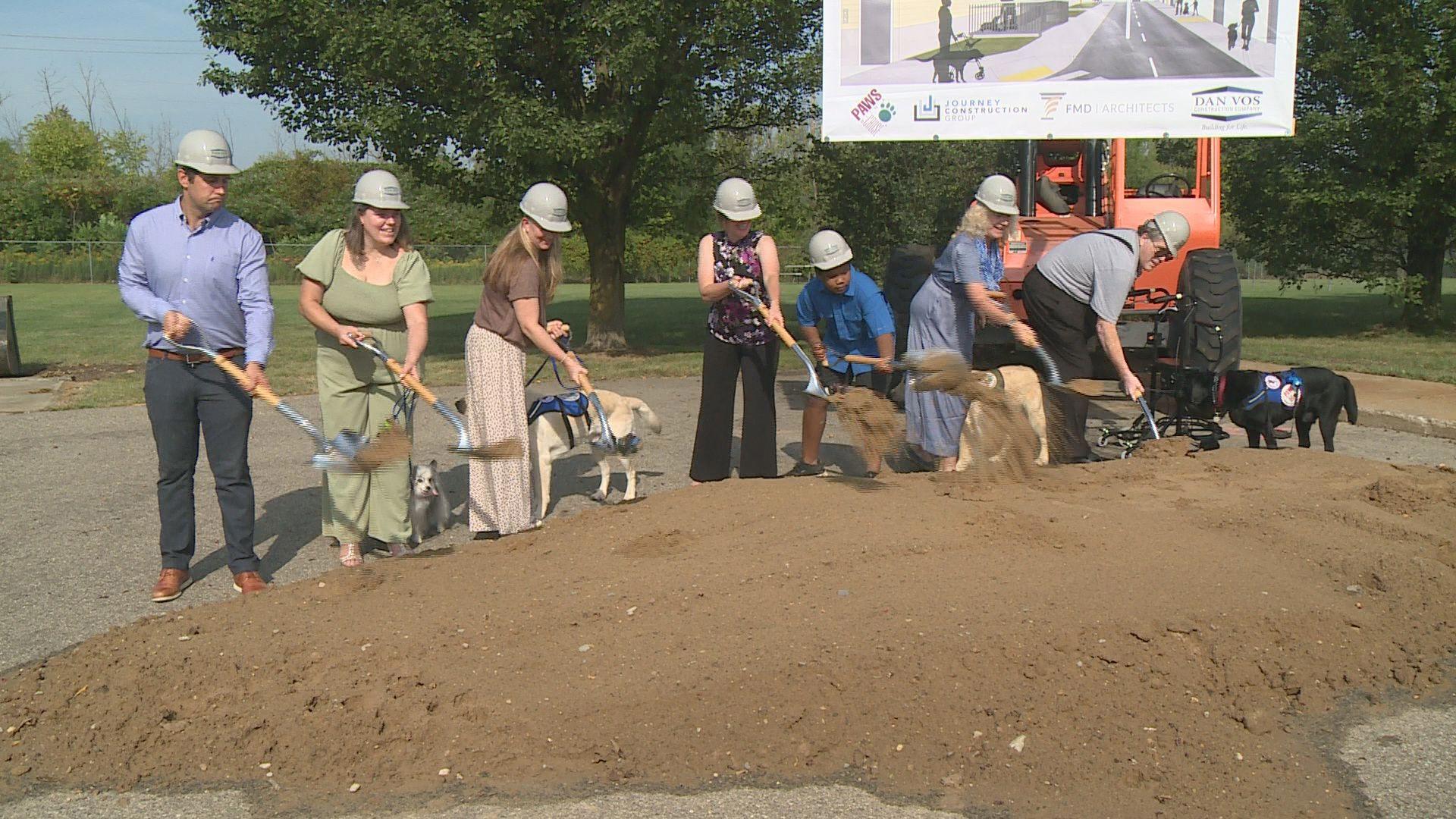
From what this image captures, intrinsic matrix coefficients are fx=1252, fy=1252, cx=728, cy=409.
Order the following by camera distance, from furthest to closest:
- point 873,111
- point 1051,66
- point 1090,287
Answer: point 873,111
point 1051,66
point 1090,287

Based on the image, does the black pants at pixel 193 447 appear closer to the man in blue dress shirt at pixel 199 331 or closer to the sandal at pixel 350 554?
the man in blue dress shirt at pixel 199 331

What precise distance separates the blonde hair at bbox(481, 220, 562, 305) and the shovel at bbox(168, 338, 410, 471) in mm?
977

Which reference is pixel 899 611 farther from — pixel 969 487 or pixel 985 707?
pixel 969 487

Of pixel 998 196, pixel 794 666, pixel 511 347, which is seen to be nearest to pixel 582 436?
pixel 511 347

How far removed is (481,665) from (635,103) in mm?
12552

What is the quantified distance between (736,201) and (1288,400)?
4244 millimetres

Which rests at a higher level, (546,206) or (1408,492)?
(546,206)

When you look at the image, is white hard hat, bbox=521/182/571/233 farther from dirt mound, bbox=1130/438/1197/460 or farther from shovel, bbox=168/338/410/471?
dirt mound, bbox=1130/438/1197/460

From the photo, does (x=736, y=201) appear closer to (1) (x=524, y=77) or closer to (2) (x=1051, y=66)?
(2) (x=1051, y=66)

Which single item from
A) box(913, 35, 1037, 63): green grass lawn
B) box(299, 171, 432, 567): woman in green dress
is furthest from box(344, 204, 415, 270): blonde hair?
box(913, 35, 1037, 63): green grass lawn

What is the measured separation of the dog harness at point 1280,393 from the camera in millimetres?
8461

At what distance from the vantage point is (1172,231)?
6.85 metres

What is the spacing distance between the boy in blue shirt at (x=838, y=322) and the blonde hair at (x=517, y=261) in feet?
5.35

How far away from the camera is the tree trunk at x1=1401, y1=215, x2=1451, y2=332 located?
20594 millimetres
